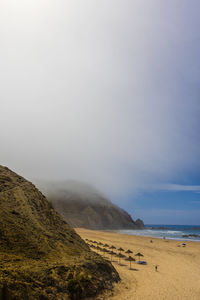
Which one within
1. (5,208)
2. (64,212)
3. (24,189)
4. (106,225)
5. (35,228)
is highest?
(24,189)

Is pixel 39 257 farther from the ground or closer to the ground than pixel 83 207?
farther from the ground

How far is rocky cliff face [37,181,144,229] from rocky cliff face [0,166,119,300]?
87.6m

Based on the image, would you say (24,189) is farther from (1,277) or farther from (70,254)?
(1,277)

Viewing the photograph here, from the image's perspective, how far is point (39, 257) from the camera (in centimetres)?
1223

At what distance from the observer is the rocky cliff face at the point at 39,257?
9.98 m

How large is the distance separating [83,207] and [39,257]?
359 ft

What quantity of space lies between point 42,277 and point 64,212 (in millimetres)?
101834

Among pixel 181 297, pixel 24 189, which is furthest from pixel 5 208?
→ pixel 181 297

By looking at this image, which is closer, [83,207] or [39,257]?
[39,257]

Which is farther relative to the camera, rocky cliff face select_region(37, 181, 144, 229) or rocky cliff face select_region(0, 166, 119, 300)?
rocky cliff face select_region(37, 181, 144, 229)

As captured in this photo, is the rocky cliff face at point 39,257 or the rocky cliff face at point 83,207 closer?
the rocky cliff face at point 39,257

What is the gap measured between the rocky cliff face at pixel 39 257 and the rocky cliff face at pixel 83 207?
287ft

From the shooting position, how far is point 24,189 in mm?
18469

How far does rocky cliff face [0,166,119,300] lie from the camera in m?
9.98
